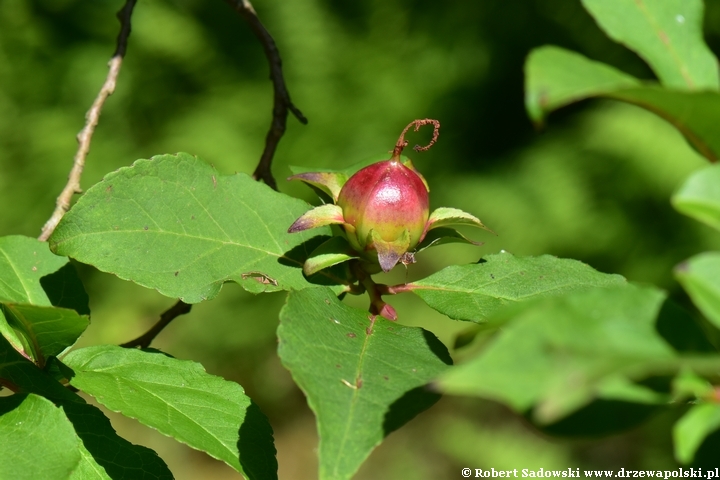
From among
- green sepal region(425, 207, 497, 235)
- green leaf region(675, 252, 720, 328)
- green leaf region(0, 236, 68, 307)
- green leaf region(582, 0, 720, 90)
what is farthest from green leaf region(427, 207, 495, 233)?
green leaf region(0, 236, 68, 307)

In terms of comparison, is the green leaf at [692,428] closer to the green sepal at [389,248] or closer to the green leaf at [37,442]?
the green sepal at [389,248]

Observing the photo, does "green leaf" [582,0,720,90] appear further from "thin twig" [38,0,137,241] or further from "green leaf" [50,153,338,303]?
"thin twig" [38,0,137,241]

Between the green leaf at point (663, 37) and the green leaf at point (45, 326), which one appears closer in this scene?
the green leaf at point (663, 37)

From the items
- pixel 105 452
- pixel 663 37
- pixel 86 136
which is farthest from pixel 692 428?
pixel 86 136

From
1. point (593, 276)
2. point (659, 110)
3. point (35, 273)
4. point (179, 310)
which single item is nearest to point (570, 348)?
point (659, 110)

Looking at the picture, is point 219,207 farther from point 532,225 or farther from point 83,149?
point 532,225

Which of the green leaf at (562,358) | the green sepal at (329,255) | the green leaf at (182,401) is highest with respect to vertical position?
the green leaf at (562,358)

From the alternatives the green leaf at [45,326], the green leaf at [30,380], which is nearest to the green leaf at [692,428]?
the green leaf at [45,326]

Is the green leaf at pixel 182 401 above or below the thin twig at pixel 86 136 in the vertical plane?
below
